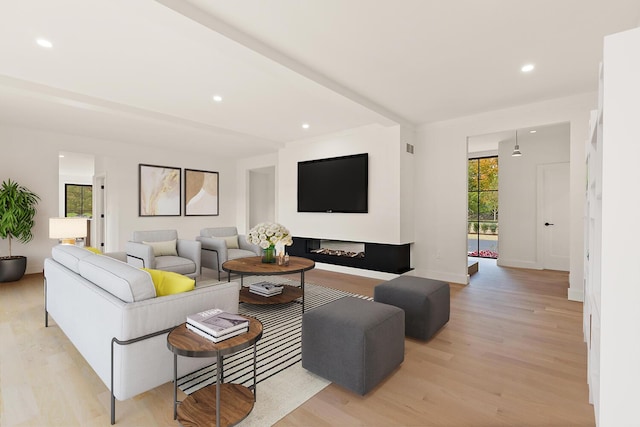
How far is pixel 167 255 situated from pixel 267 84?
121 inches

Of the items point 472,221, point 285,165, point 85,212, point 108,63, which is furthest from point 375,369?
point 85,212

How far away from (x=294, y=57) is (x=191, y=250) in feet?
10.9

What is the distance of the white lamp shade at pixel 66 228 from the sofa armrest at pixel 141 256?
641mm

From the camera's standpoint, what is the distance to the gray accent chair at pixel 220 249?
4984mm

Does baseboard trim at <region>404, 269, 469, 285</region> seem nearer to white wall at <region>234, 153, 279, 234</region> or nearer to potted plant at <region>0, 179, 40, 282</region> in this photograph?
white wall at <region>234, 153, 279, 234</region>

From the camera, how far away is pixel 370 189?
5.31 metres

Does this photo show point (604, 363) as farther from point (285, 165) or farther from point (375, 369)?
Result: point (285, 165)

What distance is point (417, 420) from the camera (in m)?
1.74

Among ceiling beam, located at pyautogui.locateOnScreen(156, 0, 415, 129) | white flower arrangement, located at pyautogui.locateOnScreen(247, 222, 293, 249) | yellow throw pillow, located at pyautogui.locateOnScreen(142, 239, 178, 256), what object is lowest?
yellow throw pillow, located at pyautogui.locateOnScreen(142, 239, 178, 256)

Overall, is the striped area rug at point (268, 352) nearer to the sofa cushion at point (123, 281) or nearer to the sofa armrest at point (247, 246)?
the sofa cushion at point (123, 281)

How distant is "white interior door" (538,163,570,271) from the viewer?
585cm

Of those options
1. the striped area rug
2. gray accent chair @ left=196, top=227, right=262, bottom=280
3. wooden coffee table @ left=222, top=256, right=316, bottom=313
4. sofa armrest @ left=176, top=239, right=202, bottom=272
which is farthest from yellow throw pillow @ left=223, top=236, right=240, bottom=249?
the striped area rug

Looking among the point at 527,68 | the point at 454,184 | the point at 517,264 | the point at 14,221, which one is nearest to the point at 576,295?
the point at 454,184

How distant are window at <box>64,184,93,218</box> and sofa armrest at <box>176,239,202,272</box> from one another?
805 cm
